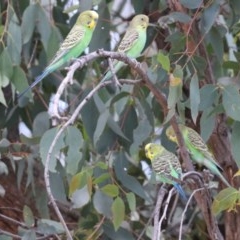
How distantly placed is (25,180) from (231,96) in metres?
1.08

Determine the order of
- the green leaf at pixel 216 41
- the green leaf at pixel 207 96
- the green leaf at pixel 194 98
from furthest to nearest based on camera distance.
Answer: the green leaf at pixel 216 41
the green leaf at pixel 207 96
the green leaf at pixel 194 98

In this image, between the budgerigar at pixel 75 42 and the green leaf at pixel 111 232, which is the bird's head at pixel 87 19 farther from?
the green leaf at pixel 111 232

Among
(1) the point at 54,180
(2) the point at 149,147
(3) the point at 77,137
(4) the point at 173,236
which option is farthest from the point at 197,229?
(3) the point at 77,137

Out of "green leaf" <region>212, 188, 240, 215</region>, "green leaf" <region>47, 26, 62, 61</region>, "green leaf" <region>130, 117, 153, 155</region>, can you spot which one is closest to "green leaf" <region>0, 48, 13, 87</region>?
"green leaf" <region>47, 26, 62, 61</region>

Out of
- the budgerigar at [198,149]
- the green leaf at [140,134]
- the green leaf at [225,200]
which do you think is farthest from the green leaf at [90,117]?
the green leaf at [225,200]

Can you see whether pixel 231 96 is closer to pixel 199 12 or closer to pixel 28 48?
pixel 199 12

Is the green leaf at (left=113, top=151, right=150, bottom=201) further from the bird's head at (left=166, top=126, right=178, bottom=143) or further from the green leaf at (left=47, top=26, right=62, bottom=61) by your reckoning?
the green leaf at (left=47, top=26, right=62, bottom=61)

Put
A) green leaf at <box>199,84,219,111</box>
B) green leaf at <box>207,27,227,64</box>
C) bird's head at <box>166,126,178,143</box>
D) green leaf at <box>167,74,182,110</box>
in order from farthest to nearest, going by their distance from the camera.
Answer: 1. green leaf at <box>207,27,227,64</box>
2. bird's head at <box>166,126,178,143</box>
3. green leaf at <box>199,84,219,111</box>
4. green leaf at <box>167,74,182,110</box>

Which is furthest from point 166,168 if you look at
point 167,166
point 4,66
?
point 4,66

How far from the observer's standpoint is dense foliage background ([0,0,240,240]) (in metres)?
1.97

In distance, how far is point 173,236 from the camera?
2.98 meters

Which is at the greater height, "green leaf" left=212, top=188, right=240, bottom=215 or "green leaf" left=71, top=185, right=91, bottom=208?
"green leaf" left=212, top=188, right=240, bottom=215

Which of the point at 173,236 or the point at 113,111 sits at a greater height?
the point at 113,111

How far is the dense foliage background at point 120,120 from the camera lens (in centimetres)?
197
